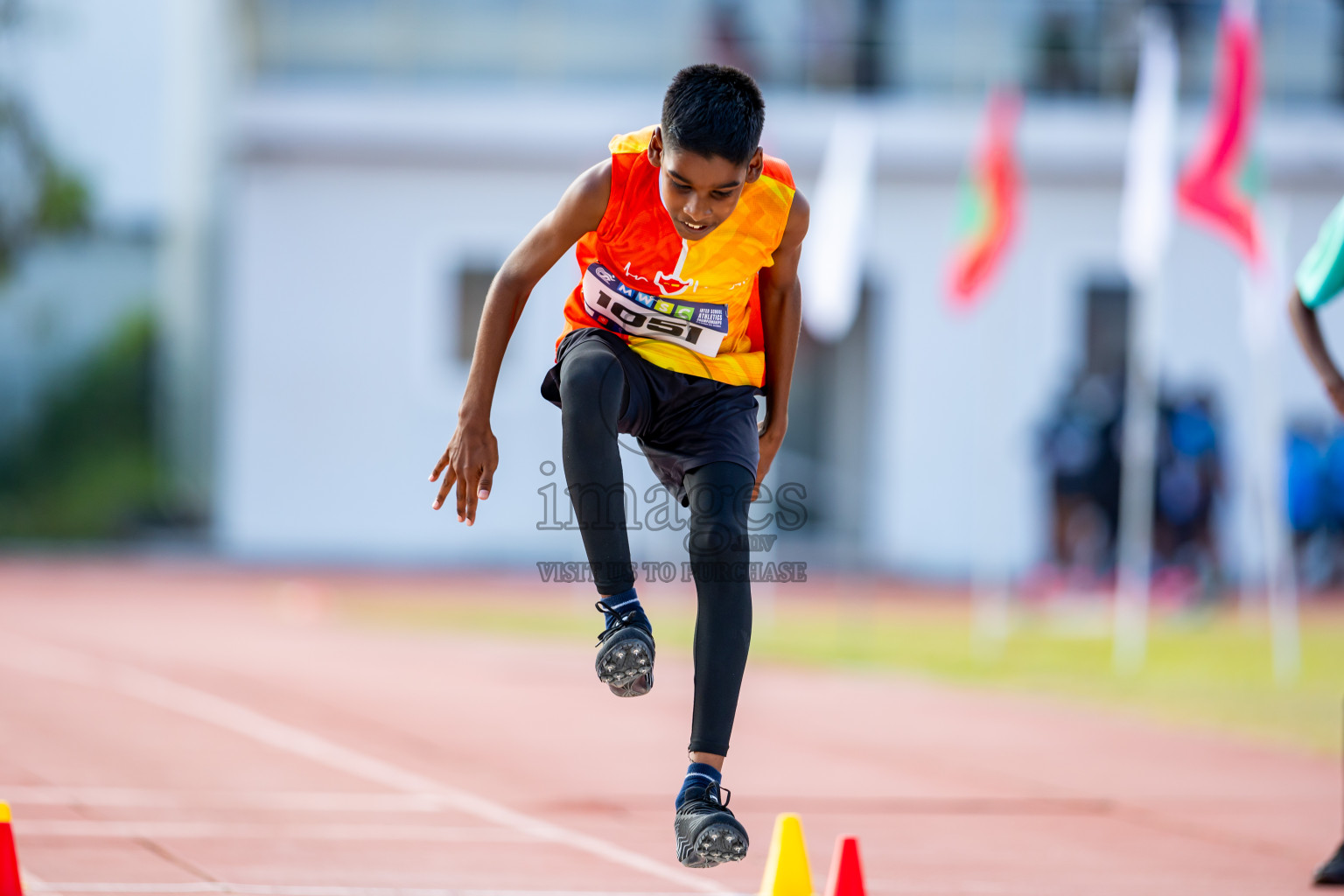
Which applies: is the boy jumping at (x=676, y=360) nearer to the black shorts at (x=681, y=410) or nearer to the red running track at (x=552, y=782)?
the black shorts at (x=681, y=410)

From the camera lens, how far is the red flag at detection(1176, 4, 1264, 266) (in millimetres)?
13039

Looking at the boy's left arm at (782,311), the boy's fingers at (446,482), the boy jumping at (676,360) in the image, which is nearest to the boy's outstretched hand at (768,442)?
the boy's left arm at (782,311)

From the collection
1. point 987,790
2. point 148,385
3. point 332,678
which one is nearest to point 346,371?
point 148,385

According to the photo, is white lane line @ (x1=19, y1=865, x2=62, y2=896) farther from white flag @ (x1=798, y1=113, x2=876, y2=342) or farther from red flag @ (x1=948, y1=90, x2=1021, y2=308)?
red flag @ (x1=948, y1=90, x2=1021, y2=308)

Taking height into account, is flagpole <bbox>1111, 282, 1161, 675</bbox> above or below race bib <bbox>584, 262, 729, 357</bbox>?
above

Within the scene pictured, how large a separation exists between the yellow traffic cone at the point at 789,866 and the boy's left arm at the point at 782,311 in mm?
896

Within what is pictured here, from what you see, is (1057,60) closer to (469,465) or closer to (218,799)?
(218,799)

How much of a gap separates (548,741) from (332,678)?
301 centimetres

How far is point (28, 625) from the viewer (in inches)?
590

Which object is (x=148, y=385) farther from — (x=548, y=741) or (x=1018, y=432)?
(x=548, y=741)

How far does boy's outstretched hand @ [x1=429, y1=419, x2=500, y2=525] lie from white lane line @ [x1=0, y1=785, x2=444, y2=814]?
8.97 feet

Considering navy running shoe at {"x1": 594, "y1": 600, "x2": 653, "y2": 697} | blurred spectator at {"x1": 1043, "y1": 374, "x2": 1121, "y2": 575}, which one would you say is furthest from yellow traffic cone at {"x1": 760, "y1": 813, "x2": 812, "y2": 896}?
blurred spectator at {"x1": 1043, "y1": 374, "x2": 1121, "y2": 575}

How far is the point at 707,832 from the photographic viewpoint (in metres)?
4.16

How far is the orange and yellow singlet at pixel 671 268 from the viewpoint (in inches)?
179
